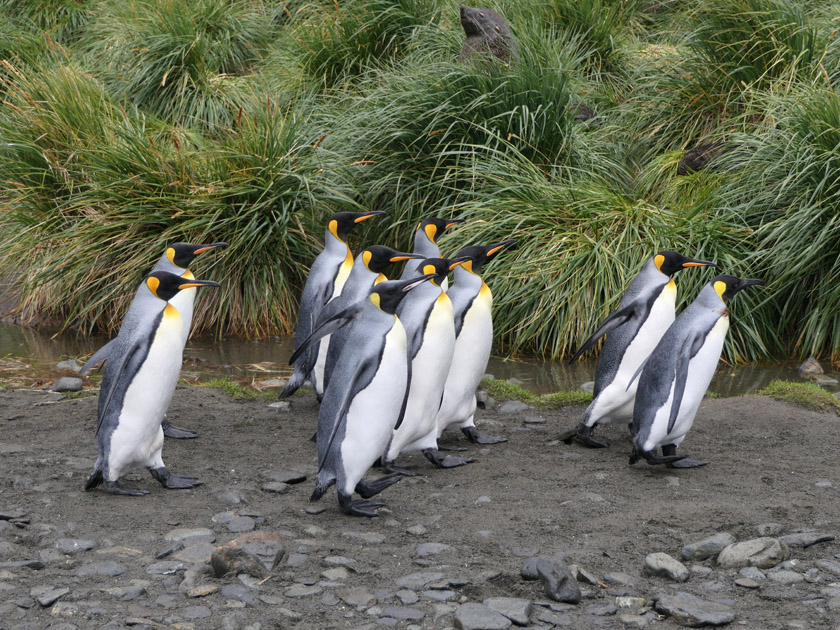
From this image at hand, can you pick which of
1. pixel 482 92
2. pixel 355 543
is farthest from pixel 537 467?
pixel 482 92

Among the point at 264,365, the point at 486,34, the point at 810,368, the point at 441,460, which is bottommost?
the point at 264,365

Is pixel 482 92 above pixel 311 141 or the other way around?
above

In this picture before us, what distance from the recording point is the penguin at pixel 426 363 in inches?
156

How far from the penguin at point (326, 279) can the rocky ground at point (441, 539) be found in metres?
0.64

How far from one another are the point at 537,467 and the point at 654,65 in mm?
5970

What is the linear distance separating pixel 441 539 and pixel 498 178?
13.9ft

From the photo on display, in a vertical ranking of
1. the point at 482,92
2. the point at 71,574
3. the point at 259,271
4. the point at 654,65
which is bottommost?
the point at 71,574

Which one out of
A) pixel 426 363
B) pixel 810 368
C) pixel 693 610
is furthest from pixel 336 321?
pixel 810 368

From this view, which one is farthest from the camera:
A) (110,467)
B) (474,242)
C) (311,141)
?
(311,141)

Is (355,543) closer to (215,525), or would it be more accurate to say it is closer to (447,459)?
(215,525)

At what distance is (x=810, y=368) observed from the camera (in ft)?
19.8

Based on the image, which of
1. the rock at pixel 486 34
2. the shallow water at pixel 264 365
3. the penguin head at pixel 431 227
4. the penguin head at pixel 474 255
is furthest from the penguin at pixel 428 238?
the rock at pixel 486 34

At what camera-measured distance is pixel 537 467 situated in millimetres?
4066

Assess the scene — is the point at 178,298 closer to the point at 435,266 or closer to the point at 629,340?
the point at 435,266
